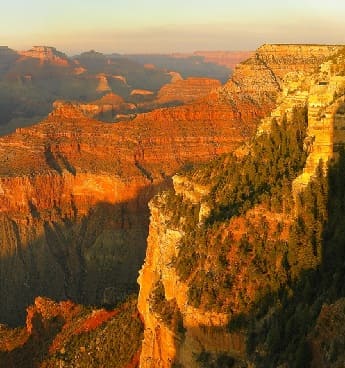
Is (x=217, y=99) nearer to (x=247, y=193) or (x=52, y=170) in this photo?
(x=52, y=170)

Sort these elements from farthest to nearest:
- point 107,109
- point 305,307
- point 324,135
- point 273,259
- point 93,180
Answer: point 107,109, point 93,180, point 324,135, point 273,259, point 305,307

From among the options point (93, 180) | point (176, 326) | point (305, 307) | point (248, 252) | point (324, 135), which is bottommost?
point (93, 180)

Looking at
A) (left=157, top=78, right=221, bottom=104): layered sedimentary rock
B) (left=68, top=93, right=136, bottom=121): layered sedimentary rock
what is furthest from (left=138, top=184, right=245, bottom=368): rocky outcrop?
(left=157, top=78, right=221, bottom=104): layered sedimentary rock

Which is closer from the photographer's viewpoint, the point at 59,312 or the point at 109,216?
the point at 59,312

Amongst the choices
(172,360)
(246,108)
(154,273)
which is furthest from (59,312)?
(246,108)

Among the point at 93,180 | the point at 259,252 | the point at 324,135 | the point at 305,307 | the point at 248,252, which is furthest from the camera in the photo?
the point at 93,180

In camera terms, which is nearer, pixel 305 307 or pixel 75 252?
pixel 305 307

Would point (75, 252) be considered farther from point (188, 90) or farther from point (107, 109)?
point (188, 90)

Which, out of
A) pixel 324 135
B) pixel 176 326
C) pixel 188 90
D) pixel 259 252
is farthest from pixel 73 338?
pixel 188 90

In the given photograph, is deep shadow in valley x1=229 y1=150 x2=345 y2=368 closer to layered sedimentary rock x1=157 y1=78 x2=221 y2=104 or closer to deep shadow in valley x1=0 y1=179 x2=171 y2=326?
deep shadow in valley x1=0 y1=179 x2=171 y2=326
